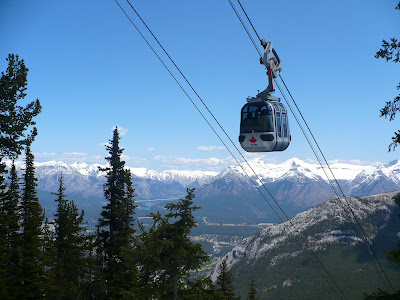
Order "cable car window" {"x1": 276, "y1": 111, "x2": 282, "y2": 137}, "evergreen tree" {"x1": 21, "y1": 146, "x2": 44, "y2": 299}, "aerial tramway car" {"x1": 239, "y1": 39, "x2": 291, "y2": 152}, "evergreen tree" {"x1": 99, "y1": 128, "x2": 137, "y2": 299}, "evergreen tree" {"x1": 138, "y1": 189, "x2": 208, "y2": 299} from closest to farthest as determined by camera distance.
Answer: "evergreen tree" {"x1": 138, "y1": 189, "x2": 208, "y2": 299}, "aerial tramway car" {"x1": 239, "y1": 39, "x2": 291, "y2": 152}, "cable car window" {"x1": 276, "y1": 111, "x2": 282, "y2": 137}, "evergreen tree" {"x1": 21, "y1": 146, "x2": 44, "y2": 299}, "evergreen tree" {"x1": 99, "y1": 128, "x2": 137, "y2": 299}

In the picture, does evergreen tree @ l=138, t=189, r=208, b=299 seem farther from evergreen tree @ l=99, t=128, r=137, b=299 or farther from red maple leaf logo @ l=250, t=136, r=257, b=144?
evergreen tree @ l=99, t=128, r=137, b=299

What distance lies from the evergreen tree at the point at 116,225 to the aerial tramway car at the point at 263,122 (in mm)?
13560

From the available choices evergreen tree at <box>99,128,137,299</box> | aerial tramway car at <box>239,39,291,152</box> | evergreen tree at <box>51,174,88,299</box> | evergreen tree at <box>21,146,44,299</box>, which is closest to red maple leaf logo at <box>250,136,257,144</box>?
aerial tramway car at <box>239,39,291,152</box>

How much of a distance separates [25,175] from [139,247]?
20635mm

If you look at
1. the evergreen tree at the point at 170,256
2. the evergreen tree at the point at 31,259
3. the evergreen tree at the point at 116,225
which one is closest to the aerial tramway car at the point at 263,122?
the evergreen tree at the point at 170,256

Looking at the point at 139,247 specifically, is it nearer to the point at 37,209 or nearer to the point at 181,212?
the point at 181,212

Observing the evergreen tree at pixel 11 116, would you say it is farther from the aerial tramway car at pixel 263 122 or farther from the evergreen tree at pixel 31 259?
the aerial tramway car at pixel 263 122

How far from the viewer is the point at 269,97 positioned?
68.7 ft

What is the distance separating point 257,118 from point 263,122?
518mm

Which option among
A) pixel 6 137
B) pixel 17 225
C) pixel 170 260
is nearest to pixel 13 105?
pixel 6 137

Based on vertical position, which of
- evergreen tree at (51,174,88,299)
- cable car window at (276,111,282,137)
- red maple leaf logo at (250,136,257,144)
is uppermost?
A: cable car window at (276,111,282,137)

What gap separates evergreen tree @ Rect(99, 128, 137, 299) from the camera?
2737 centimetres

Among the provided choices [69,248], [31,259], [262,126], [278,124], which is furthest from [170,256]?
[69,248]

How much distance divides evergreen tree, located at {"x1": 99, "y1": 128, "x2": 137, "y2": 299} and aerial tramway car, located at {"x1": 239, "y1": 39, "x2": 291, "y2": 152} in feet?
44.5
